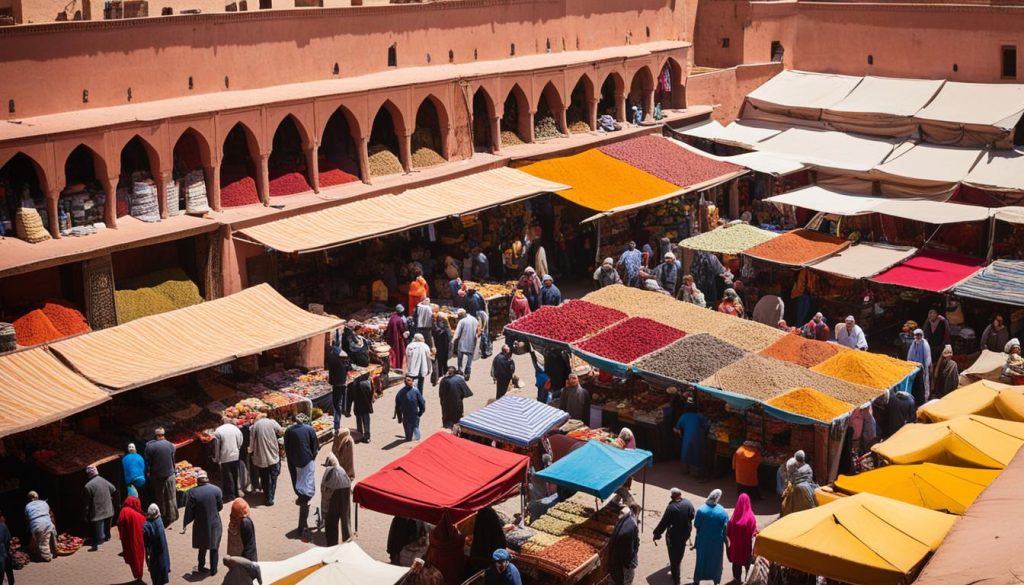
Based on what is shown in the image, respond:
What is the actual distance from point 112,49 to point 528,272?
6.87 meters

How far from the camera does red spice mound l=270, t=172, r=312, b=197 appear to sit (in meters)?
21.3

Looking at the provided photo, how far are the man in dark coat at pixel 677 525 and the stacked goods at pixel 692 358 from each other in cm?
297

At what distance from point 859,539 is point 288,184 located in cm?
1169

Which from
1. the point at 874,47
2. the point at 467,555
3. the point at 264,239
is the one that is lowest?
the point at 467,555

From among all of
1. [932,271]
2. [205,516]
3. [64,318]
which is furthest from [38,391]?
[932,271]

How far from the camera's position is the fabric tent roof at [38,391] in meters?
15.2

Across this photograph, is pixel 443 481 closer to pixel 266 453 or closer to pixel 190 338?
pixel 266 453

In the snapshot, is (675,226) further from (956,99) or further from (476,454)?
(476,454)

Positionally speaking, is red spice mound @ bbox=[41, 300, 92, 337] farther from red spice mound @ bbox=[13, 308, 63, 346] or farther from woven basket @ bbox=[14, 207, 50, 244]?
woven basket @ bbox=[14, 207, 50, 244]

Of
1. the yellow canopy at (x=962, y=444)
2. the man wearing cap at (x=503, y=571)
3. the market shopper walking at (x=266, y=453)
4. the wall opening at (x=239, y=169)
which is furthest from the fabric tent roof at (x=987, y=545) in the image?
the wall opening at (x=239, y=169)

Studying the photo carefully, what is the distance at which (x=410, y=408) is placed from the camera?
58.2 feet

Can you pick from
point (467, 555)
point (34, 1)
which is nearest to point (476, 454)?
point (467, 555)

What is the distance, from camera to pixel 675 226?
2572 centimetres

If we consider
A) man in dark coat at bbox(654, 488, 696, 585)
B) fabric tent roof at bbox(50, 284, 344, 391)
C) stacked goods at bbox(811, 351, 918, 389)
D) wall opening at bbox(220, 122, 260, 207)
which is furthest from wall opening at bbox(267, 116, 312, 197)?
man in dark coat at bbox(654, 488, 696, 585)
